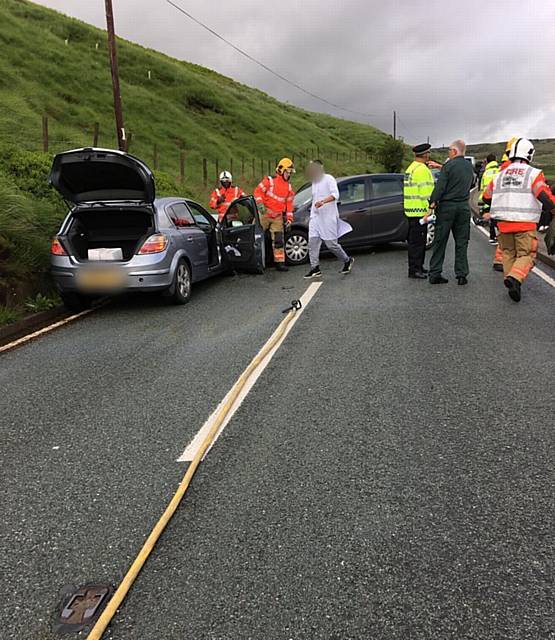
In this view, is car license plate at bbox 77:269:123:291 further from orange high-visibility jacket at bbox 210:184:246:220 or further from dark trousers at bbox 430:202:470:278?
dark trousers at bbox 430:202:470:278

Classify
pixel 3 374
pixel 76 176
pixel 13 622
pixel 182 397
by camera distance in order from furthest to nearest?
pixel 76 176
pixel 3 374
pixel 182 397
pixel 13 622

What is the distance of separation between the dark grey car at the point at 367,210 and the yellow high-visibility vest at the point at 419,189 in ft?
8.45

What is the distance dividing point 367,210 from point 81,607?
9.80 meters

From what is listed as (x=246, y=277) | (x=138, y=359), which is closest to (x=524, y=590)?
(x=138, y=359)

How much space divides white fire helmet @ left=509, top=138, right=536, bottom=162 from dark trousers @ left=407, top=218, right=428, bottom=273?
1755 mm

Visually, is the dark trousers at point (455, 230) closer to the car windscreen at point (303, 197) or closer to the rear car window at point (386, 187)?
the rear car window at point (386, 187)

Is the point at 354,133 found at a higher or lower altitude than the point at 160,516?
higher

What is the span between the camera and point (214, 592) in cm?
211

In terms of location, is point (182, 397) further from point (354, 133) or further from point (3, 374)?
point (354, 133)

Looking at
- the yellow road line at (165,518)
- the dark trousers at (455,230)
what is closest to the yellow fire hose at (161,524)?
the yellow road line at (165,518)

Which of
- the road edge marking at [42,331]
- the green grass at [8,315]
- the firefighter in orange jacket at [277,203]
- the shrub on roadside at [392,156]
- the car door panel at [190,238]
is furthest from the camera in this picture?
the shrub on roadside at [392,156]

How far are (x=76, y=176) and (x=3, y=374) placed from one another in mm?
3346

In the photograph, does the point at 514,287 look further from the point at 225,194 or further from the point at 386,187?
the point at 225,194

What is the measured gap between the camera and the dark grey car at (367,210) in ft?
34.7
